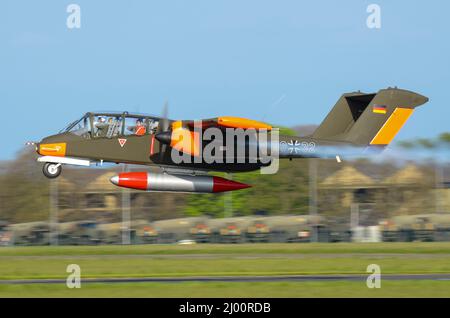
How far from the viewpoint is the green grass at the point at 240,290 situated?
858 inches

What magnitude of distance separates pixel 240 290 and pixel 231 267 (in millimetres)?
7481

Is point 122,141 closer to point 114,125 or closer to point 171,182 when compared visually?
point 114,125

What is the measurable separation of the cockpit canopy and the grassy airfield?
5.16 meters

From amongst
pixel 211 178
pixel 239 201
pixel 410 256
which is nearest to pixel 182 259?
pixel 211 178

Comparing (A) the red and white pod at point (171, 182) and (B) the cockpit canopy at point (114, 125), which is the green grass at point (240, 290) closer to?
(A) the red and white pod at point (171, 182)

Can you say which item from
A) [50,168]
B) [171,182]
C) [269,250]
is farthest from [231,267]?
[269,250]

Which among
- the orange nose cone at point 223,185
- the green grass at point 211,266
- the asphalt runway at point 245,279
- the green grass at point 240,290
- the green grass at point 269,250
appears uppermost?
the orange nose cone at point 223,185

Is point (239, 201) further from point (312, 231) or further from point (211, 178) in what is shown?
point (211, 178)

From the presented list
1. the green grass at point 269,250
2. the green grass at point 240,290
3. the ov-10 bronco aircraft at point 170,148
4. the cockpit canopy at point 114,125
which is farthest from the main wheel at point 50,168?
the green grass at point 269,250

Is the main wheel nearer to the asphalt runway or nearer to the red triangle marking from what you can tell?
the red triangle marking

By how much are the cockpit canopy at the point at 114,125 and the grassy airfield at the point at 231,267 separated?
16.9ft

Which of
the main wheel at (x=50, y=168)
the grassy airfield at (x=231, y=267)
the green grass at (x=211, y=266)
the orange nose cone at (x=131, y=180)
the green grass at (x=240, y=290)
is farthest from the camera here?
the main wheel at (x=50, y=168)

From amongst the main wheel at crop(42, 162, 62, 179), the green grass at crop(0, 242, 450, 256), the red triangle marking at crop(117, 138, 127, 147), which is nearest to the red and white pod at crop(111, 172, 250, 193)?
the red triangle marking at crop(117, 138, 127, 147)

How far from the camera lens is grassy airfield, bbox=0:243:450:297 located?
22.4 m
